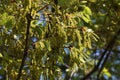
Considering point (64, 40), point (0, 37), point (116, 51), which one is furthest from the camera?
point (116, 51)

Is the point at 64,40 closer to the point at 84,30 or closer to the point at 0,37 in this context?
the point at 84,30

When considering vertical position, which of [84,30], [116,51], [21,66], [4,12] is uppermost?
[4,12]

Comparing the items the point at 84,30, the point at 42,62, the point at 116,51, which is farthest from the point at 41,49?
the point at 116,51

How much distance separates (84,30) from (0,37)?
0.79 metres

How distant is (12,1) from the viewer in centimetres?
379

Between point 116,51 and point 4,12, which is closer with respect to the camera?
point 4,12

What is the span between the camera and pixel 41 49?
372 cm

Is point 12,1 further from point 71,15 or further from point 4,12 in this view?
point 71,15

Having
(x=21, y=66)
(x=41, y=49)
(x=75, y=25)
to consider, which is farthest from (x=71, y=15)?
(x=21, y=66)

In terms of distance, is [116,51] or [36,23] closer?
[36,23]

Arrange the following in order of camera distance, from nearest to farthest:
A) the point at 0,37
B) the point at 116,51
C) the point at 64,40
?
the point at 64,40 → the point at 0,37 → the point at 116,51

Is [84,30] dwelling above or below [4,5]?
below

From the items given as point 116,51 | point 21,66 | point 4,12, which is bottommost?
point 116,51

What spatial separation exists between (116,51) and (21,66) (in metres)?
4.82
